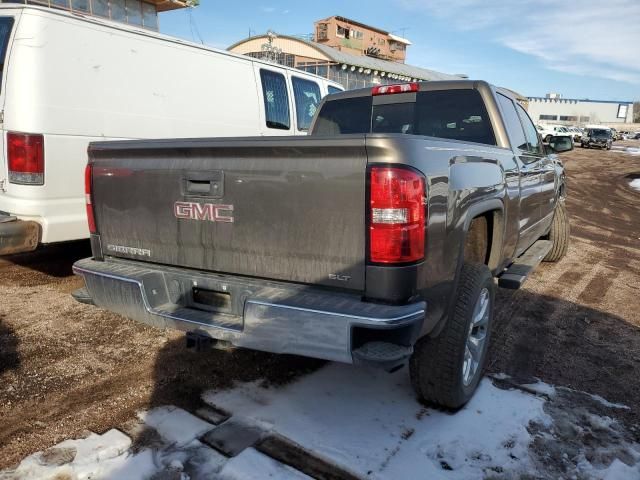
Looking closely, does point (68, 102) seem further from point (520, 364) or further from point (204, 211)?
point (520, 364)

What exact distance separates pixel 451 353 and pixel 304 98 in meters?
5.60

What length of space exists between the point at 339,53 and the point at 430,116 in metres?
35.8

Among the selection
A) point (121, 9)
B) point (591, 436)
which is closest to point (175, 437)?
point (591, 436)

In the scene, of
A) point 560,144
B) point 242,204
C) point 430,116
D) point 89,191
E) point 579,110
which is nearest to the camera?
point 242,204

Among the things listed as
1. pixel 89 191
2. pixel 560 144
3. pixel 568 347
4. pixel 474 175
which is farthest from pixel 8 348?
pixel 560 144

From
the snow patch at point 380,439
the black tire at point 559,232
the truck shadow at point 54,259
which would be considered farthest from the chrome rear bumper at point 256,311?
the black tire at point 559,232

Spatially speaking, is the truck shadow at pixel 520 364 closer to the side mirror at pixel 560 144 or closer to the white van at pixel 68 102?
the white van at pixel 68 102

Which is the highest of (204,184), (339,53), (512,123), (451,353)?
(339,53)

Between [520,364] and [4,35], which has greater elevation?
[4,35]

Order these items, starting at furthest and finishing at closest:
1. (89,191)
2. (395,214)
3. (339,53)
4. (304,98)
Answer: (339,53) < (304,98) < (89,191) < (395,214)

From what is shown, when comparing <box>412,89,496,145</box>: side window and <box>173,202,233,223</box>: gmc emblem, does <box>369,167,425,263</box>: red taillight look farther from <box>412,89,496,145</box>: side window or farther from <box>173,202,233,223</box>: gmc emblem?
<box>412,89,496,145</box>: side window

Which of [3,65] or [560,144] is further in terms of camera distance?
[560,144]

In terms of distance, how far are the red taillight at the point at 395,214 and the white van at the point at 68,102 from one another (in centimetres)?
337

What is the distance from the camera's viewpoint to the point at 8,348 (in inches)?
144
